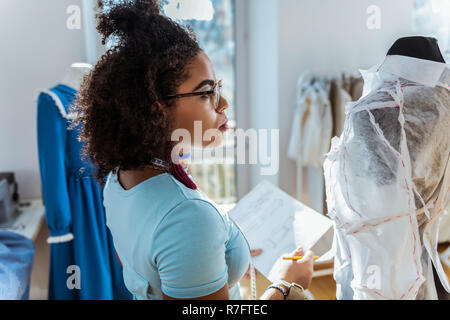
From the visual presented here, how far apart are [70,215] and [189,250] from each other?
97 cm

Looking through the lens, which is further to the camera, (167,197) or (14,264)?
(14,264)

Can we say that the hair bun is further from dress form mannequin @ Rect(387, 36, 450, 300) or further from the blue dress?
the blue dress

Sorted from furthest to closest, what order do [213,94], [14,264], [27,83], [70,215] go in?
1. [27,83]
2. [70,215]
3. [14,264]
4. [213,94]

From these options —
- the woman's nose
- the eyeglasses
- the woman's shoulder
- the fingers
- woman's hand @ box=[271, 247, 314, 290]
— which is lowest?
woman's hand @ box=[271, 247, 314, 290]

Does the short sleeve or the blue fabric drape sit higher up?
the short sleeve

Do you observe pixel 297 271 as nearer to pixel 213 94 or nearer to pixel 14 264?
pixel 213 94

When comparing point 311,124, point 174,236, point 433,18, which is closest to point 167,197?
point 174,236

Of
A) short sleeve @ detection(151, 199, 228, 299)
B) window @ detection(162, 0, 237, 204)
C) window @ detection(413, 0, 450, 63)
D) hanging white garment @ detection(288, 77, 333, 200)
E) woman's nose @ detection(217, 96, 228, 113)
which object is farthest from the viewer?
window @ detection(162, 0, 237, 204)

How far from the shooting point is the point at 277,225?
31.0 inches

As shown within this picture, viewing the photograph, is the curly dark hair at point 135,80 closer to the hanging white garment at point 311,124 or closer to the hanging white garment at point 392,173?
the hanging white garment at point 392,173

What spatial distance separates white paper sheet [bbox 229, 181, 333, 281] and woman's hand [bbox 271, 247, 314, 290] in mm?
40

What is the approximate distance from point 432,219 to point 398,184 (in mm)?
138

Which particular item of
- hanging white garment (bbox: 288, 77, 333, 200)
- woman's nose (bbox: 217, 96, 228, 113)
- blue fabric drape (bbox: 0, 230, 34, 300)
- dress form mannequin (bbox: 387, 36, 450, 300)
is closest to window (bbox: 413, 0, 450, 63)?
dress form mannequin (bbox: 387, 36, 450, 300)

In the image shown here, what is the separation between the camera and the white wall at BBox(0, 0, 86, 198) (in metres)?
1.53
